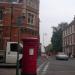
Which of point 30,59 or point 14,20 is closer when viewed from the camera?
point 30,59

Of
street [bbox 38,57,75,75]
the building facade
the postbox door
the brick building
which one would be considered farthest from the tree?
the postbox door

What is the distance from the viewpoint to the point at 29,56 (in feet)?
59.3

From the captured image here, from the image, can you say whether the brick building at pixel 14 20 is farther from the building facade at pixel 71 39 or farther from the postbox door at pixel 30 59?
the building facade at pixel 71 39

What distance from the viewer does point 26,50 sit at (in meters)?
18.1

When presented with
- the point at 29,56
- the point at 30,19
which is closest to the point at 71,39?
the point at 30,19

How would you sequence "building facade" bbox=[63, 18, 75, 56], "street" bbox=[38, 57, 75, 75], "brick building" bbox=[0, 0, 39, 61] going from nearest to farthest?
"street" bbox=[38, 57, 75, 75] → "brick building" bbox=[0, 0, 39, 61] → "building facade" bbox=[63, 18, 75, 56]

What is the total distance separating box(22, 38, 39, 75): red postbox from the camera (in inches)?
705

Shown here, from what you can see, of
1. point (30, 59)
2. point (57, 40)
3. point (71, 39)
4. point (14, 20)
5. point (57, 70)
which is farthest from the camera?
point (57, 40)

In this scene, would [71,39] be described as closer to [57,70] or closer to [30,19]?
[30,19]

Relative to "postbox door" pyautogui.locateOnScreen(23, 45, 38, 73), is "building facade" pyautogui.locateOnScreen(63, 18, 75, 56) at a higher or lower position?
higher

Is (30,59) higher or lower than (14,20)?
lower

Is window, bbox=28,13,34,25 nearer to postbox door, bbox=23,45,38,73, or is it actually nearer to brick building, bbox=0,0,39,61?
brick building, bbox=0,0,39,61

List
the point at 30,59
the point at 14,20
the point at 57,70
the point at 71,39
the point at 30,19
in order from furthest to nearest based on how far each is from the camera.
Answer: the point at 71,39
the point at 30,19
the point at 14,20
the point at 57,70
the point at 30,59

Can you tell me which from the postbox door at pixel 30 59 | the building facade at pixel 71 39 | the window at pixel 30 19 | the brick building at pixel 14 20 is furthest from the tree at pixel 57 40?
the postbox door at pixel 30 59
